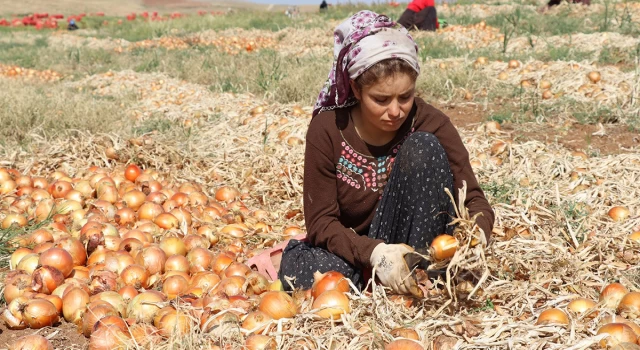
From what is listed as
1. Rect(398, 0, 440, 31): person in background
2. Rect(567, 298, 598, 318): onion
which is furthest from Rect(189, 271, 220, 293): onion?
Rect(398, 0, 440, 31): person in background

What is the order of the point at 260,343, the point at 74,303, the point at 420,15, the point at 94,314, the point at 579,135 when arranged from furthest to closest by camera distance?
the point at 420,15
the point at 579,135
the point at 74,303
the point at 94,314
the point at 260,343

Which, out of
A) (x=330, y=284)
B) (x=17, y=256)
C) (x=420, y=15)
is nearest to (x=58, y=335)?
(x=17, y=256)

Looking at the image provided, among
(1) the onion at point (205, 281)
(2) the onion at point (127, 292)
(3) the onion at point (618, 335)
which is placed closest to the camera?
(3) the onion at point (618, 335)

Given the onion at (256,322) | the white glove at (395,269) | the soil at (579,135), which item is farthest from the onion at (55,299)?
the soil at (579,135)

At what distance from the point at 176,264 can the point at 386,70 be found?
1384mm

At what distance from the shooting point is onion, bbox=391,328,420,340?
6.49 feet

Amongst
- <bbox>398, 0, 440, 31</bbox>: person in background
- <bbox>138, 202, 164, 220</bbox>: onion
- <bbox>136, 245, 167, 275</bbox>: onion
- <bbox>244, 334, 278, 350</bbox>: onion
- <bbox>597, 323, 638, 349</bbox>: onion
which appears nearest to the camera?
<bbox>597, 323, 638, 349</bbox>: onion

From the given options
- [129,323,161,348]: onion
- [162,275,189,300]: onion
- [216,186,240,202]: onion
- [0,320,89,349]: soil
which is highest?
[129,323,161,348]: onion

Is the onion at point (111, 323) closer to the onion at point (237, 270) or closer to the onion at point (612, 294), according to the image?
the onion at point (237, 270)

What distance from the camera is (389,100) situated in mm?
2312

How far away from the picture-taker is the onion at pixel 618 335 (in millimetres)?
1849

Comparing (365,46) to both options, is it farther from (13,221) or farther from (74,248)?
(13,221)

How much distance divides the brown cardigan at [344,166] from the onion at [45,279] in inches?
45.1

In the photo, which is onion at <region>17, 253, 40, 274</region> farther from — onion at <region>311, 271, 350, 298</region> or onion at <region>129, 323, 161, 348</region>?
onion at <region>311, 271, 350, 298</region>
